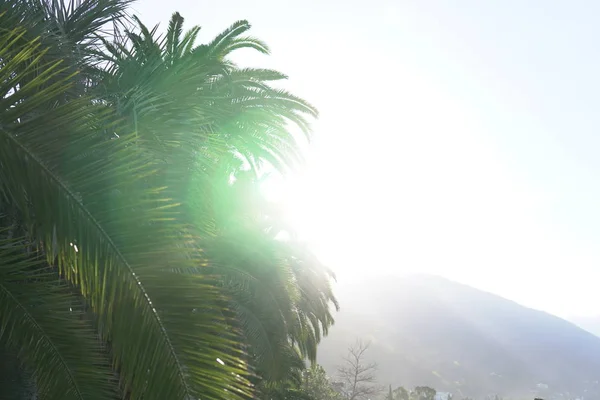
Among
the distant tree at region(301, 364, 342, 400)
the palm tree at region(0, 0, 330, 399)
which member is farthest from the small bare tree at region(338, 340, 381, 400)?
the palm tree at region(0, 0, 330, 399)

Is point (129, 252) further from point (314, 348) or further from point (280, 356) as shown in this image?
point (314, 348)

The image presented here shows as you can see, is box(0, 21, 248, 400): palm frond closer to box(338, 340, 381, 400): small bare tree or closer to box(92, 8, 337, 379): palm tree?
box(92, 8, 337, 379): palm tree

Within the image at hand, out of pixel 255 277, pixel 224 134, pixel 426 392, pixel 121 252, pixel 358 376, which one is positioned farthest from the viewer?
pixel 426 392

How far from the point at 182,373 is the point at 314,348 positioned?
664 inches

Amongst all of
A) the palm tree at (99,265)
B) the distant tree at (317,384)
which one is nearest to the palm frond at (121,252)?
the palm tree at (99,265)

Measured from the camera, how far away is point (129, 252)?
2869 mm

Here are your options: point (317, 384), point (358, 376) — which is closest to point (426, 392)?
point (358, 376)

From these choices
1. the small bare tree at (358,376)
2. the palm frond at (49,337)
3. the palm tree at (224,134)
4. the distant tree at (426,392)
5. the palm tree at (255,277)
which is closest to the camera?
the palm frond at (49,337)

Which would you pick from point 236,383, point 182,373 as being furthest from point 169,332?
point 236,383

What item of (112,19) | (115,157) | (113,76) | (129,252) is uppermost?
(112,19)

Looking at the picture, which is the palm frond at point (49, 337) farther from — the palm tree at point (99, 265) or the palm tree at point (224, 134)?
the palm tree at point (224, 134)

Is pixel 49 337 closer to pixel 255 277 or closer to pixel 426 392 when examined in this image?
pixel 255 277

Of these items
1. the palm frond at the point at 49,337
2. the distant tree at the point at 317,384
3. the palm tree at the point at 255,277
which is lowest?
the distant tree at the point at 317,384

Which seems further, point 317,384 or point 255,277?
point 317,384
